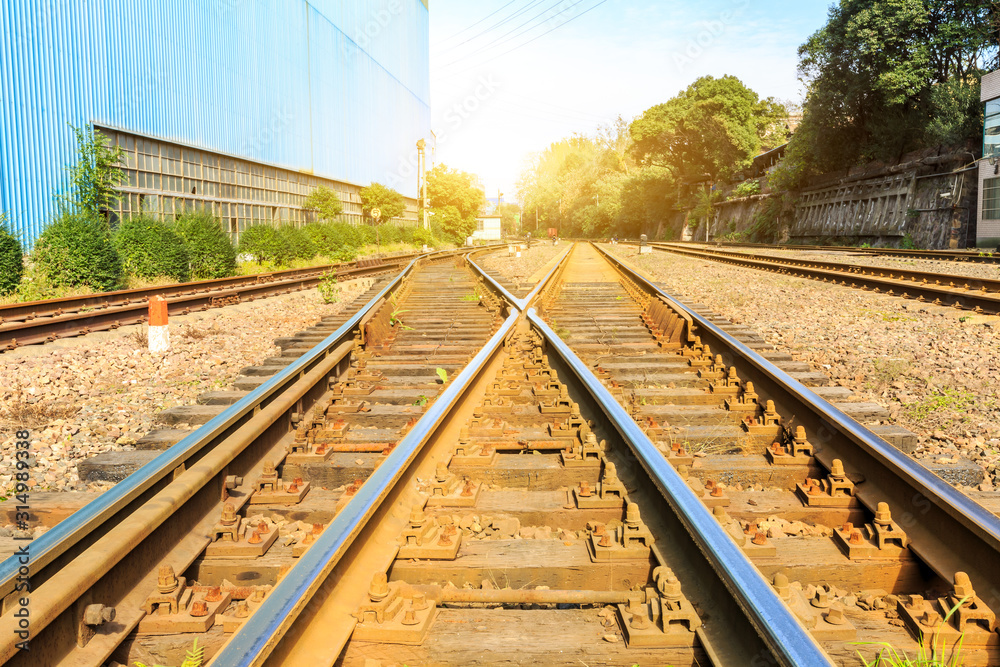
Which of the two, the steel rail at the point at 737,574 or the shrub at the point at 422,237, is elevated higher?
the steel rail at the point at 737,574

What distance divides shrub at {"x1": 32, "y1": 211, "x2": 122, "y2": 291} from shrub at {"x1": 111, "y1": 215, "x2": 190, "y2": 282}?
3.14ft

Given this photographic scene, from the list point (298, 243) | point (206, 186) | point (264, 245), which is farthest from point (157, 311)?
point (206, 186)

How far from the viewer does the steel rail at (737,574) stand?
4.48 ft

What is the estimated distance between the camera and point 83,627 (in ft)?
5.67

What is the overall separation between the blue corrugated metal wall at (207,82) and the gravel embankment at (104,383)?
9.20m

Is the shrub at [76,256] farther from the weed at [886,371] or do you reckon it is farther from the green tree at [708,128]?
the green tree at [708,128]

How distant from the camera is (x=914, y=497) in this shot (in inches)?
90.1

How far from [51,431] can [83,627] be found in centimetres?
274

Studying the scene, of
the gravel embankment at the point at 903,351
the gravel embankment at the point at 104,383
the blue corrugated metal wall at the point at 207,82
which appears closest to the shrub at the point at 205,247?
the blue corrugated metal wall at the point at 207,82

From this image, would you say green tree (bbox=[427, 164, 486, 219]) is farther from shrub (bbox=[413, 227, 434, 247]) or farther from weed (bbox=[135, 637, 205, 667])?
weed (bbox=[135, 637, 205, 667])

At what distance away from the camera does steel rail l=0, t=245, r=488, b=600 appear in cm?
182

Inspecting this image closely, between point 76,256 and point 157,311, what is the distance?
7570 millimetres

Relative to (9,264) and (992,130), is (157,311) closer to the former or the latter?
(9,264)

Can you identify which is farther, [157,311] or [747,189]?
[747,189]
